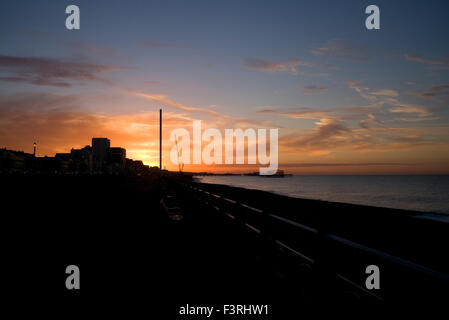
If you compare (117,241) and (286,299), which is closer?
(286,299)

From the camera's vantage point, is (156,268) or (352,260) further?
(156,268)

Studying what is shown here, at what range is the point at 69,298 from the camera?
217 inches

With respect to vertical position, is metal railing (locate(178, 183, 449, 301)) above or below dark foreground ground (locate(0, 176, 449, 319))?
above

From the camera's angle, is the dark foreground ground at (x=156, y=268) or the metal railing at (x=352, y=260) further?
the dark foreground ground at (x=156, y=268)

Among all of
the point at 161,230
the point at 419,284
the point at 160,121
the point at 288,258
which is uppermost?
the point at 160,121

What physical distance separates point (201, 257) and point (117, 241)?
3.51 m

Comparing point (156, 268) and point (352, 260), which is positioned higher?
point (352, 260)

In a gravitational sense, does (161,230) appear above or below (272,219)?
below

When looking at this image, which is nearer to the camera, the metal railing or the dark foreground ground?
the metal railing

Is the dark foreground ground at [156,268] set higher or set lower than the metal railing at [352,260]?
lower
